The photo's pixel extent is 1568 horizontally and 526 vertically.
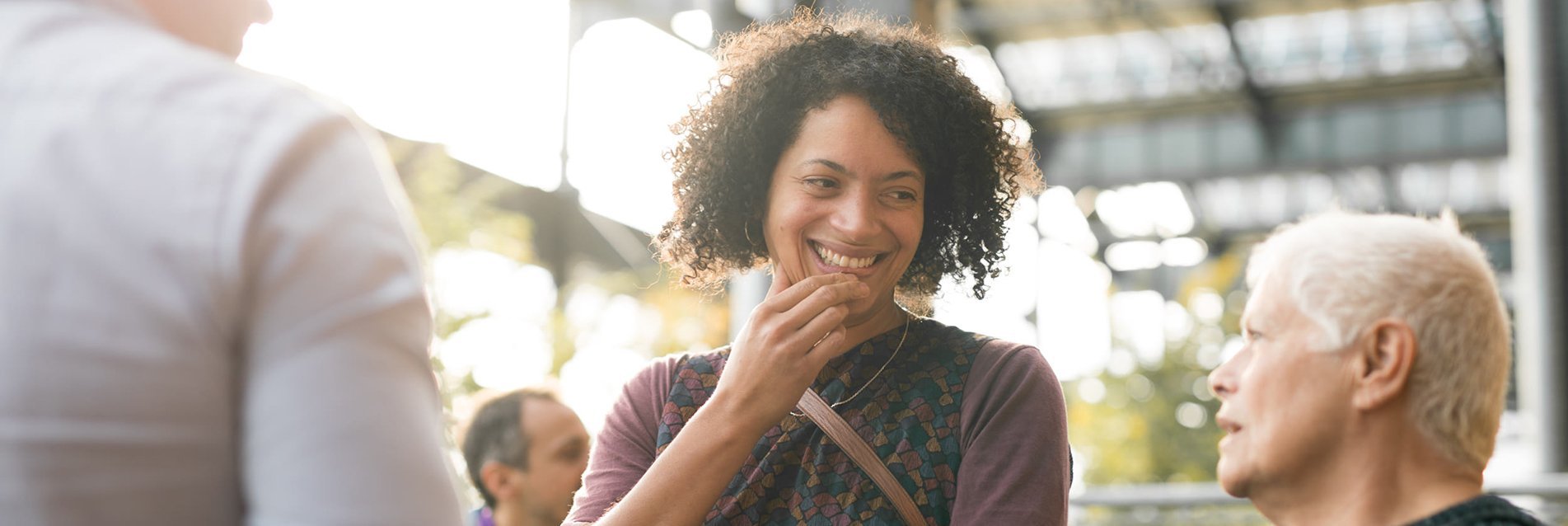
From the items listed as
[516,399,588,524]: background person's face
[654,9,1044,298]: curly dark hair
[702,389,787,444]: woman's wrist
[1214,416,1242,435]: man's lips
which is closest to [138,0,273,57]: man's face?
[702,389,787,444]: woman's wrist

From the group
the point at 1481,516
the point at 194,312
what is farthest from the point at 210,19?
the point at 1481,516

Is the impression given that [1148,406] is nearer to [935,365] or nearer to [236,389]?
[935,365]

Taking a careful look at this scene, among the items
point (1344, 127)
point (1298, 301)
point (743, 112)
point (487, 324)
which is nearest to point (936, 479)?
point (1298, 301)

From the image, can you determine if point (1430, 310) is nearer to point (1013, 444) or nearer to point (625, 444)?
point (1013, 444)

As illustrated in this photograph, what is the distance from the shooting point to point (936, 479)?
1970 mm

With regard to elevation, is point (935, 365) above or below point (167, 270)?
below

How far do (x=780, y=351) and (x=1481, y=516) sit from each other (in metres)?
0.87

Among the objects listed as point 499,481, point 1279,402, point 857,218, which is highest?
point 857,218

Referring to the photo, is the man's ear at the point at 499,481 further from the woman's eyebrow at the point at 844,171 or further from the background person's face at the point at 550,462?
the woman's eyebrow at the point at 844,171

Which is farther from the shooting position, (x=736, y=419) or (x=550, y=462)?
(x=550, y=462)

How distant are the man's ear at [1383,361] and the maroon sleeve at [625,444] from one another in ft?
3.13

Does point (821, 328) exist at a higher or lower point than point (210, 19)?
lower

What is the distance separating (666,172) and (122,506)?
1.73 metres

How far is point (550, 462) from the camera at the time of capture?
4367mm
